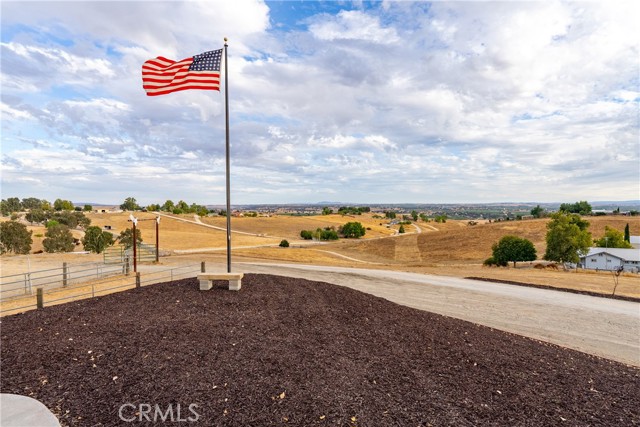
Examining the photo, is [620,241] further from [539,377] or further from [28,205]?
[28,205]

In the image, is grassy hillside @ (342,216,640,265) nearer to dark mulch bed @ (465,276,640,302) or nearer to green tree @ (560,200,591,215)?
dark mulch bed @ (465,276,640,302)

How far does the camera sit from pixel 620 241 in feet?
206

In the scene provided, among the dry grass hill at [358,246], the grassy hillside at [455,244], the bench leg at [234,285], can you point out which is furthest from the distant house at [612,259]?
the bench leg at [234,285]

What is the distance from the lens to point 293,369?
7.40 metres

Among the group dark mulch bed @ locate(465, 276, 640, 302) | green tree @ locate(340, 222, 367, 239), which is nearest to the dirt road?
dark mulch bed @ locate(465, 276, 640, 302)

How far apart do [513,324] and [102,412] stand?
14.9 meters

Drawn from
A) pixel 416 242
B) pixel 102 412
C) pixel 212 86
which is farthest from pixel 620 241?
pixel 102 412

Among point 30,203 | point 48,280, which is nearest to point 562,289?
point 48,280

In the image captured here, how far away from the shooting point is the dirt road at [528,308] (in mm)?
12984

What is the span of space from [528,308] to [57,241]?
57.1 m

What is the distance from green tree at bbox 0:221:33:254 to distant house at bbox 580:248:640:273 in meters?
81.3

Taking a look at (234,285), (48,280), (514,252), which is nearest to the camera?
(234,285)

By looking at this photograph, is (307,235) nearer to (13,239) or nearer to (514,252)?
(514,252)

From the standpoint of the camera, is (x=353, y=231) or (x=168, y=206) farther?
(x=168, y=206)
